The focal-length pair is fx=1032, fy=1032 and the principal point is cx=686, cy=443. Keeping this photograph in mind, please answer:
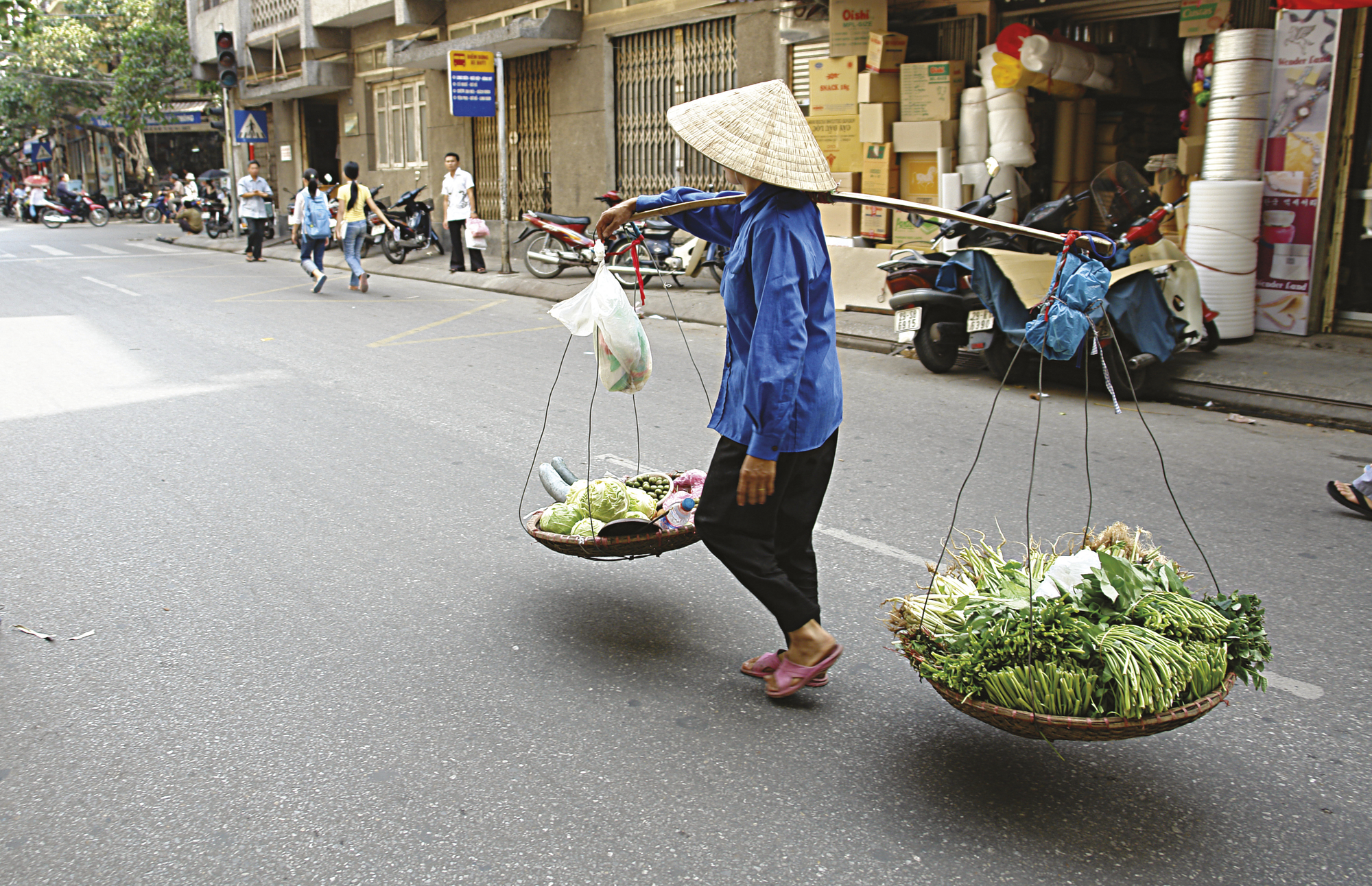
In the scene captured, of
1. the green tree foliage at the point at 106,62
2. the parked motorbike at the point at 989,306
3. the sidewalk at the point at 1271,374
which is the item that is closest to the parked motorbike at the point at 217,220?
the green tree foliage at the point at 106,62

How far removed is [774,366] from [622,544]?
0.92 metres

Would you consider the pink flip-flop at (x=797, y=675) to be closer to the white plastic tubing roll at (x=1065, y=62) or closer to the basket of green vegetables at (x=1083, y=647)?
the basket of green vegetables at (x=1083, y=647)

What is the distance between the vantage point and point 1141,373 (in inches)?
297

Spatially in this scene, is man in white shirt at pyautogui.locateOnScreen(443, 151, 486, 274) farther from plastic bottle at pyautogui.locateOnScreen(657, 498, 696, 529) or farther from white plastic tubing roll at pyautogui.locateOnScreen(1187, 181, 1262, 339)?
plastic bottle at pyautogui.locateOnScreen(657, 498, 696, 529)

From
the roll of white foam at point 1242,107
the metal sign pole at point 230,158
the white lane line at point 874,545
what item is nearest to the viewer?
the white lane line at point 874,545

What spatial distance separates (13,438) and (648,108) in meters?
11.2

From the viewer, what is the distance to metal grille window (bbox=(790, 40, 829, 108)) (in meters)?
12.1

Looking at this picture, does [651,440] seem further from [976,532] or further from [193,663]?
[193,663]

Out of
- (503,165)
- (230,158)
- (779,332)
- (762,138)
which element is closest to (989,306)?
(762,138)

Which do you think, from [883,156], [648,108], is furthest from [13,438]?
[648,108]

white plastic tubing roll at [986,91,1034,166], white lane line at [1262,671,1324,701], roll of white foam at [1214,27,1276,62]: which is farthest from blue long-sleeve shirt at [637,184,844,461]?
white plastic tubing roll at [986,91,1034,166]

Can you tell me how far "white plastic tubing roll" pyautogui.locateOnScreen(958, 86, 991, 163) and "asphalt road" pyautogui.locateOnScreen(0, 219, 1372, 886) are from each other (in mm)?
4542

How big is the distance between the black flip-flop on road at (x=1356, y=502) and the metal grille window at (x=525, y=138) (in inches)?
575

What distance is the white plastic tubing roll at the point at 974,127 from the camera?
10.4 m
